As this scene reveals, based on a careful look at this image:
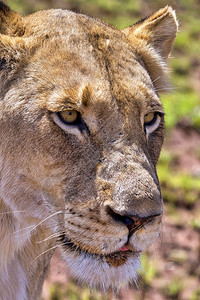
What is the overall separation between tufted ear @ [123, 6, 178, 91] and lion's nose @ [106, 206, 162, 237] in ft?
3.65

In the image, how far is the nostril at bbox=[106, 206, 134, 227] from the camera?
99.4 inches

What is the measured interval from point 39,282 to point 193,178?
3.01 meters

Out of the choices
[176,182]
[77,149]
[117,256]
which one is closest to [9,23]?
[77,149]

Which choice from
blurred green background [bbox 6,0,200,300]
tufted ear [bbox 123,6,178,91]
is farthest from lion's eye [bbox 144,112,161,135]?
blurred green background [bbox 6,0,200,300]

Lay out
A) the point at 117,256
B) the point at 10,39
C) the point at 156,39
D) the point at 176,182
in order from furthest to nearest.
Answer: the point at 176,182 → the point at 156,39 → the point at 10,39 → the point at 117,256

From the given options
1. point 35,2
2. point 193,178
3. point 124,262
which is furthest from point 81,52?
point 35,2

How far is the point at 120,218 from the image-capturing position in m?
2.54

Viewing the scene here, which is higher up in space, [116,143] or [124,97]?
[124,97]

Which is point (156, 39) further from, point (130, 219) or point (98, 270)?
point (98, 270)

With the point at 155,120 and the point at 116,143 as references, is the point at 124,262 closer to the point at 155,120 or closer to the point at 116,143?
the point at 116,143

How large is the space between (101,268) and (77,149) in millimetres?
588

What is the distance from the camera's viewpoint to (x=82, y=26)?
3.12 meters

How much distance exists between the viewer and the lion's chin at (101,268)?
2.66 meters

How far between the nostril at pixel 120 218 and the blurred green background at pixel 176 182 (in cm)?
79
